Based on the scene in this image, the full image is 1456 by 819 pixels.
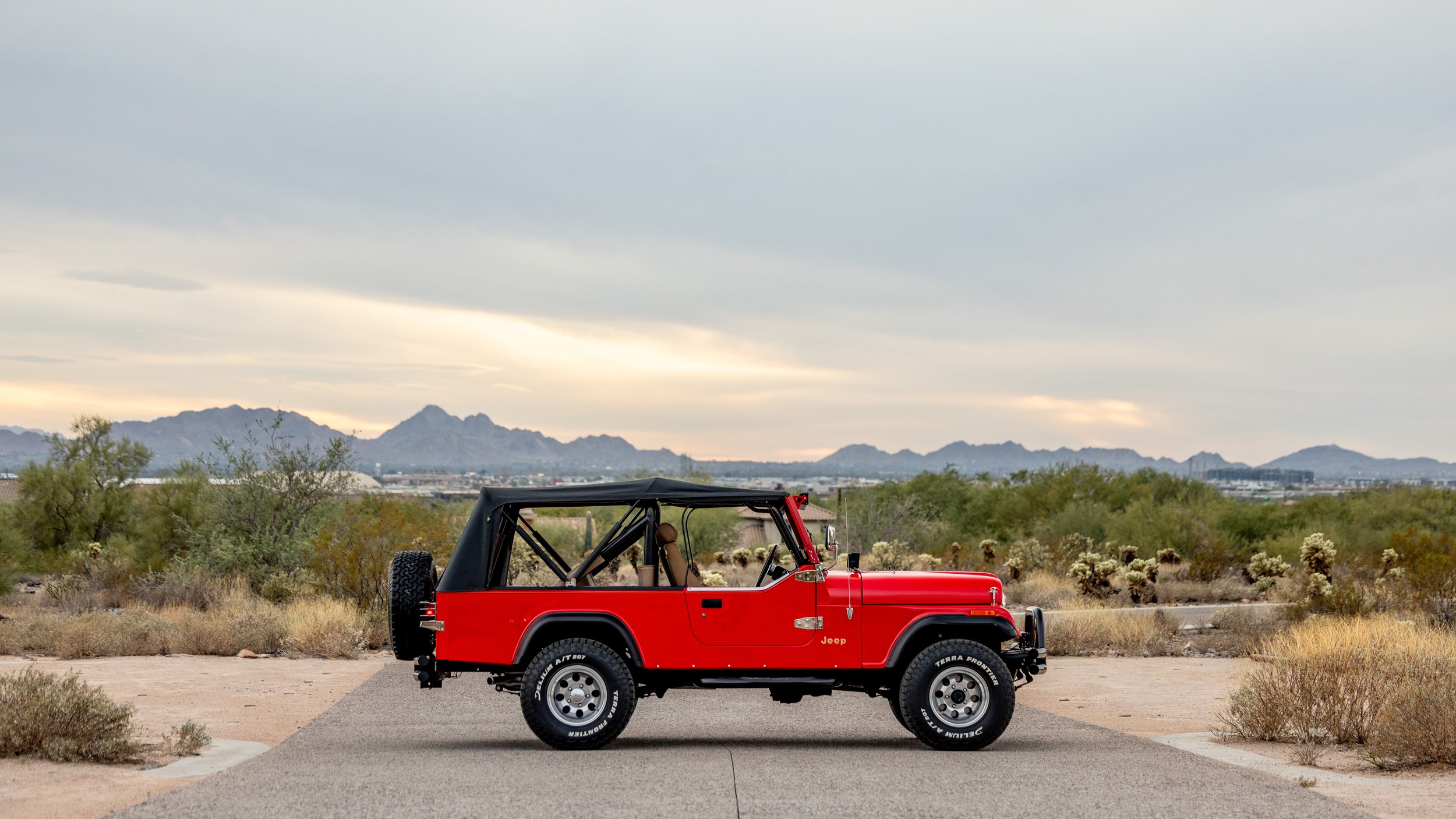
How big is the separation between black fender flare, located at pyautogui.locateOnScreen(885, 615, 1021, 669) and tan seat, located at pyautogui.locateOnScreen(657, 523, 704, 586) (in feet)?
6.05

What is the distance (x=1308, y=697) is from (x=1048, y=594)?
20.6m

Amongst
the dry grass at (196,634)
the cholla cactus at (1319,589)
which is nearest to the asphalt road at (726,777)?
the dry grass at (196,634)

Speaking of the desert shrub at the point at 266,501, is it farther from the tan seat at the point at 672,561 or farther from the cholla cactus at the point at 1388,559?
the cholla cactus at the point at 1388,559

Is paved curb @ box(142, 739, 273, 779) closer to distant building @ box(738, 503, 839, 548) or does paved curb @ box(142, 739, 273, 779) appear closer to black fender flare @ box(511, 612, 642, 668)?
black fender flare @ box(511, 612, 642, 668)

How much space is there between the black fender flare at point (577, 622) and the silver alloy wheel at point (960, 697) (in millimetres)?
2607

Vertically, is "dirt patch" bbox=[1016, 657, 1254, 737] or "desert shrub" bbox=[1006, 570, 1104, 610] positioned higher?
"desert shrub" bbox=[1006, 570, 1104, 610]

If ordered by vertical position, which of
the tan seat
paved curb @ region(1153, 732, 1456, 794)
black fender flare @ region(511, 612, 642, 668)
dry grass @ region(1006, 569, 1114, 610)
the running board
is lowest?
paved curb @ region(1153, 732, 1456, 794)

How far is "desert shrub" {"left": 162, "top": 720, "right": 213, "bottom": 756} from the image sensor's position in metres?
11.3

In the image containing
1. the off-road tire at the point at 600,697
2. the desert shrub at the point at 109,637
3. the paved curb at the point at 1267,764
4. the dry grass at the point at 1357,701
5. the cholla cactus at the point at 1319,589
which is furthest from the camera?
the cholla cactus at the point at 1319,589

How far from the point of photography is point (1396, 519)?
47875 mm

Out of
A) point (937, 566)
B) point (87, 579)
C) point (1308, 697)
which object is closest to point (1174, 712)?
point (1308, 697)

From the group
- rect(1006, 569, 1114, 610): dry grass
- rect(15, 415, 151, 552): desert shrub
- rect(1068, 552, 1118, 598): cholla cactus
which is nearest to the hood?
rect(1006, 569, 1114, 610): dry grass

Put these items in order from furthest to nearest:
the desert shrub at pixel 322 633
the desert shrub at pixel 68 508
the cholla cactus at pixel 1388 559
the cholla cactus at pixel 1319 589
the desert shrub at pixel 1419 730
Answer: the desert shrub at pixel 68 508, the cholla cactus at pixel 1388 559, the cholla cactus at pixel 1319 589, the desert shrub at pixel 322 633, the desert shrub at pixel 1419 730

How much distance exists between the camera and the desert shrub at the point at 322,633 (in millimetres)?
20641
